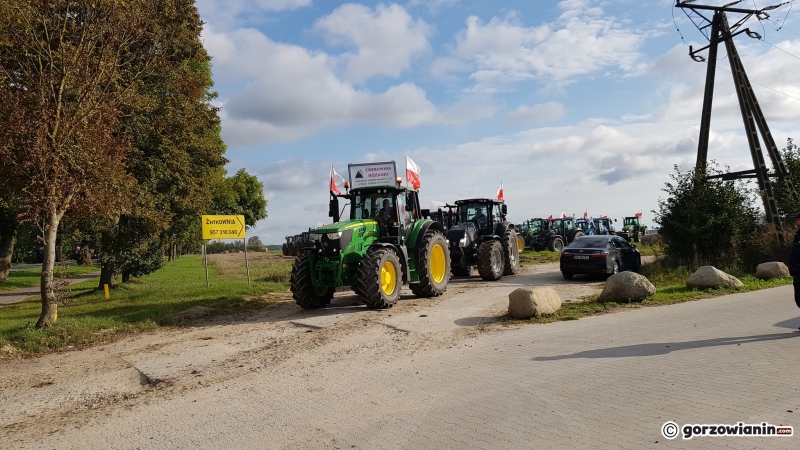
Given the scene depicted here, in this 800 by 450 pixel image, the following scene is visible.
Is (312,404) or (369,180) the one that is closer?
(312,404)

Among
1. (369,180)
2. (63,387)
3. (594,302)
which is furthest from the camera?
(369,180)

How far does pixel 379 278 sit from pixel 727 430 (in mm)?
7573

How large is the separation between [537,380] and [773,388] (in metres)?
2.28

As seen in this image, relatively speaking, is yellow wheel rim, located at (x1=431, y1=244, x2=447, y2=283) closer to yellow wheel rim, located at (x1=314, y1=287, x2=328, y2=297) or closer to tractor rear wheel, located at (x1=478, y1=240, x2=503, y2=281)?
yellow wheel rim, located at (x1=314, y1=287, x2=328, y2=297)

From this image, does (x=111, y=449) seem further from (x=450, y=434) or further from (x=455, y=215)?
(x=455, y=215)

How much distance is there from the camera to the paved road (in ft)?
15.1

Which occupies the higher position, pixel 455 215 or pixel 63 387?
pixel 455 215

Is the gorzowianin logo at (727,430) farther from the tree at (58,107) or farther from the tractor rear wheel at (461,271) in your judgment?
the tractor rear wheel at (461,271)

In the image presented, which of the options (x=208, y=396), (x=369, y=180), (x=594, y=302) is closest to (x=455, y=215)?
(x=369, y=180)

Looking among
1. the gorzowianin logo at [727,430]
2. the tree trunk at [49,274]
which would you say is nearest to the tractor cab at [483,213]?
the tree trunk at [49,274]

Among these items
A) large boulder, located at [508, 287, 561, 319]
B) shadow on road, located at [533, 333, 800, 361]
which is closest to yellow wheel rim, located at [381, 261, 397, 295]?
large boulder, located at [508, 287, 561, 319]

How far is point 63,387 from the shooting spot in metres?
6.95

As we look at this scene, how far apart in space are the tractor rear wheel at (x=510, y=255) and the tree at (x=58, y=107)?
476 inches

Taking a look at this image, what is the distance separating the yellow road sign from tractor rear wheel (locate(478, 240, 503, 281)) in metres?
8.29
